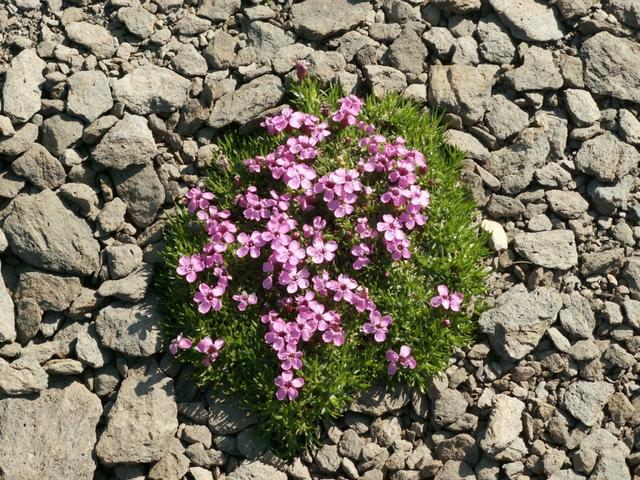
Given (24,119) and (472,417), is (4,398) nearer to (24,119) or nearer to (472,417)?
(24,119)

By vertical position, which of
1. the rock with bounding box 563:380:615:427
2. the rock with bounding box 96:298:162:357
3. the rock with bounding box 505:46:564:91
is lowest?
the rock with bounding box 96:298:162:357

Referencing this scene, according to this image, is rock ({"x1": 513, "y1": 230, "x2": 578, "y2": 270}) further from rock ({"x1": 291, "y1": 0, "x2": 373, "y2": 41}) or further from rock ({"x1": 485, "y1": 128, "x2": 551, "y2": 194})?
rock ({"x1": 291, "y1": 0, "x2": 373, "y2": 41})

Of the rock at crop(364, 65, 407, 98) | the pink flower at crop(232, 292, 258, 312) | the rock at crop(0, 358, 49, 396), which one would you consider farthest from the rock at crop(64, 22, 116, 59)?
the rock at crop(0, 358, 49, 396)

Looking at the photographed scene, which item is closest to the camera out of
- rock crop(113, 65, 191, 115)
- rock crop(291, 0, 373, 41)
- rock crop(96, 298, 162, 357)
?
rock crop(96, 298, 162, 357)

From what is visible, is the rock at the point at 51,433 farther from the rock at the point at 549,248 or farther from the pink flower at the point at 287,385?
the rock at the point at 549,248

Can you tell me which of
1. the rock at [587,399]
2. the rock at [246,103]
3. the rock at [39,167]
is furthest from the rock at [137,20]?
the rock at [587,399]

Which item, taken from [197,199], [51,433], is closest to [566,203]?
[197,199]

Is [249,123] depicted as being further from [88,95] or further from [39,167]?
[39,167]
